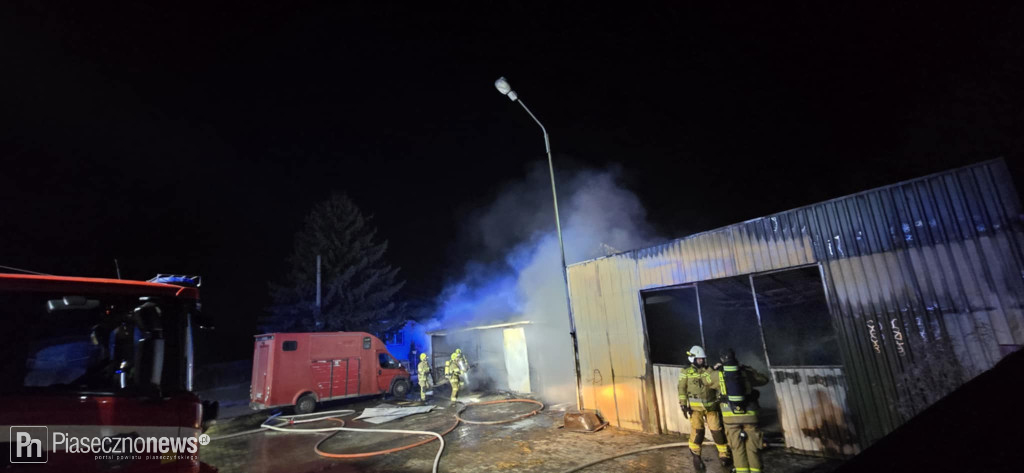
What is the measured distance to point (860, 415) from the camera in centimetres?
568

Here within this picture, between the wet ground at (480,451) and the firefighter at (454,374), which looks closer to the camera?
the wet ground at (480,451)

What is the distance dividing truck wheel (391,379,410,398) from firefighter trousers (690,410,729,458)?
13.4 meters

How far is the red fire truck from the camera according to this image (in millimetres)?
3037

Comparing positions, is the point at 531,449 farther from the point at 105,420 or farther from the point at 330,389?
the point at 330,389

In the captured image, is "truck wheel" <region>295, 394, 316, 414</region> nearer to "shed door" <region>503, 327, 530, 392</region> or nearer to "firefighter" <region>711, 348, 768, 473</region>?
"shed door" <region>503, 327, 530, 392</region>

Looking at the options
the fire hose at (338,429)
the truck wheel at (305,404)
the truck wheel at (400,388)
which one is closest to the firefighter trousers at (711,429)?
the fire hose at (338,429)

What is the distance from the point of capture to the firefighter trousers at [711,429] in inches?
226

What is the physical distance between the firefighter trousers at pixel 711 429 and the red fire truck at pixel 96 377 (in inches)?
251

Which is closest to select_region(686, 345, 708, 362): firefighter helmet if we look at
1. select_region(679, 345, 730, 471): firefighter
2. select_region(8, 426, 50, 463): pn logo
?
select_region(679, 345, 730, 471): firefighter

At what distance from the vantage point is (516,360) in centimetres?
1708

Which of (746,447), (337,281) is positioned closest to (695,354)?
(746,447)

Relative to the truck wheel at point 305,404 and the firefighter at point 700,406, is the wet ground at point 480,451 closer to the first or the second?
the firefighter at point 700,406

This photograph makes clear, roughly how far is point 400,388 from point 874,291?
1599cm

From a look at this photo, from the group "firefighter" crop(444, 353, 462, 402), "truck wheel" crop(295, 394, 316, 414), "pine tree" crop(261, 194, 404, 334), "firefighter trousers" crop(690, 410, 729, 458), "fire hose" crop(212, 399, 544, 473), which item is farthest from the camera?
"pine tree" crop(261, 194, 404, 334)
